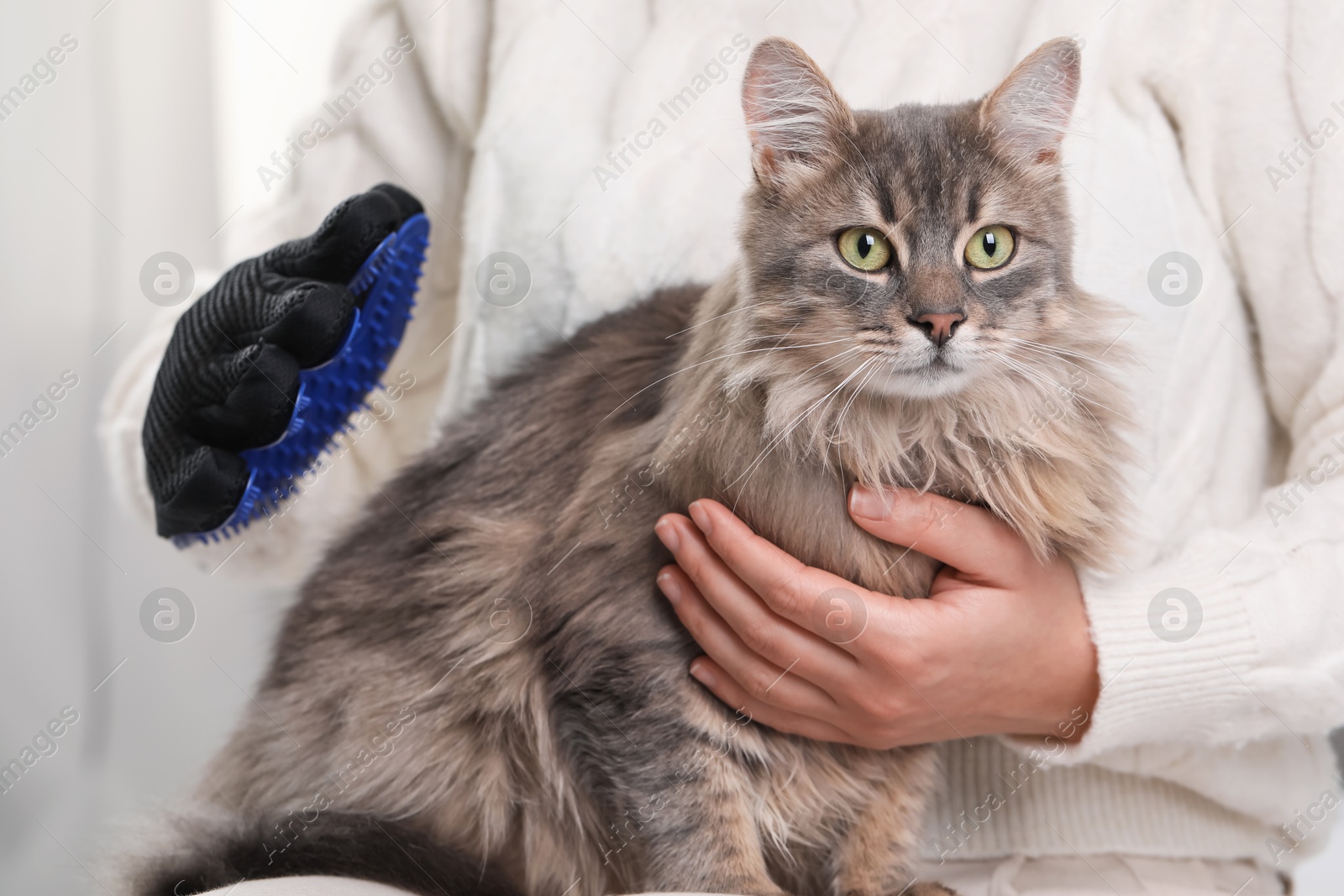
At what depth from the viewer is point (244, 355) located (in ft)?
4.23

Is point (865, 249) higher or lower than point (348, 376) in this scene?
lower

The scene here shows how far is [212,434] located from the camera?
1.38m

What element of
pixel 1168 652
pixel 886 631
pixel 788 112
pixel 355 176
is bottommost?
pixel 1168 652

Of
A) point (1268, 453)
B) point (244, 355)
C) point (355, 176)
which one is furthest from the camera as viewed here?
point (355, 176)

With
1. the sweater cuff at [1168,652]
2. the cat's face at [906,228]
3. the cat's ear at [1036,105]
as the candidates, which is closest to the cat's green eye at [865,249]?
the cat's face at [906,228]

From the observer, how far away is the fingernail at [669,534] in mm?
1218

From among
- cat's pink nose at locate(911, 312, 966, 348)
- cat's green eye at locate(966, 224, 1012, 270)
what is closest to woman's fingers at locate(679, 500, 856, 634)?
cat's pink nose at locate(911, 312, 966, 348)

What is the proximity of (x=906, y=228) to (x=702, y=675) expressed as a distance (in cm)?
62

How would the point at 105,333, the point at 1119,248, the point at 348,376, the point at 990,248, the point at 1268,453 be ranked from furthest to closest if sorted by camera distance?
the point at 105,333
the point at 1268,453
the point at 1119,248
the point at 348,376
the point at 990,248

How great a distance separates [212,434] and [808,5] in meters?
1.34

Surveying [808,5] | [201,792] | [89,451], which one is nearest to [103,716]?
[89,451]

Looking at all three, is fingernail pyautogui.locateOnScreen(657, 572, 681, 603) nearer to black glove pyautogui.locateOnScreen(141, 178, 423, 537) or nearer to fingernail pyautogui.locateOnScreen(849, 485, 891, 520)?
fingernail pyautogui.locateOnScreen(849, 485, 891, 520)

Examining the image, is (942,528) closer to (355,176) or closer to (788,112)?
(788,112)

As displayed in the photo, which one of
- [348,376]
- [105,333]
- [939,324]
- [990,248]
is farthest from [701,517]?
[105,333]
